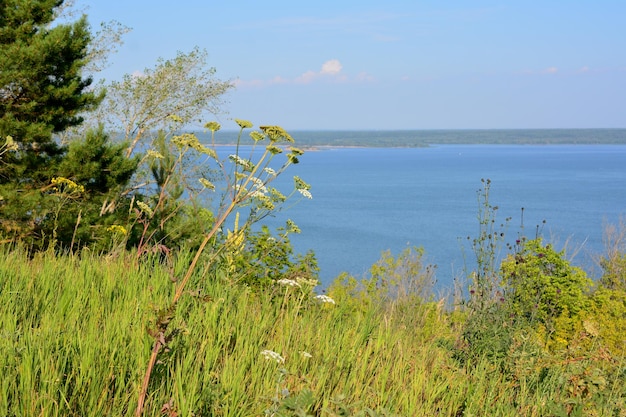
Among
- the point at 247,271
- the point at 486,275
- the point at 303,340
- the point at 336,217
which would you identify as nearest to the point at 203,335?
the point at 303,340

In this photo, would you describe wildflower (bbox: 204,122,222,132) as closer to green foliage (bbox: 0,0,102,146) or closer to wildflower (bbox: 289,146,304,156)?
wildflower (bbox: 289,146,304,156)

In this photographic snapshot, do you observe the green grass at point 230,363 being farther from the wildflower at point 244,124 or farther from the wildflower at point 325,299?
the wildflower at point 244,124

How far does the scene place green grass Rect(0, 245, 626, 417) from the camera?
8.72ft

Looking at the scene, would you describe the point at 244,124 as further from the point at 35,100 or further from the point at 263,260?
the point at 35,100

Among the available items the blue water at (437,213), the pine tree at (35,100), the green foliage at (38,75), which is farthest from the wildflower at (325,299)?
the blue water at (437,213)

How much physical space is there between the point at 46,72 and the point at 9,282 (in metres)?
8.66

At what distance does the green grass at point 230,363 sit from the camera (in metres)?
2.66

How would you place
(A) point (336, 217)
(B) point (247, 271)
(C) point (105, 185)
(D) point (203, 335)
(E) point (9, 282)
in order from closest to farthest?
1. (D) point (203, 335)
2. (E) point (9, 282)
3. (B) point (247, 271)
4. (C) point (105, 185)
5. (A) point (336, 217)

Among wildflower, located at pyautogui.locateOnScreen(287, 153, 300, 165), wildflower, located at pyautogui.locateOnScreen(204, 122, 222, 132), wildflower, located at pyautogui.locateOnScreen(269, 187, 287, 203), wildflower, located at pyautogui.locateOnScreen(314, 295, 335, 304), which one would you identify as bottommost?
wildflower, located at pyautogui.locateOnScreen(314, 295, 335, 304)

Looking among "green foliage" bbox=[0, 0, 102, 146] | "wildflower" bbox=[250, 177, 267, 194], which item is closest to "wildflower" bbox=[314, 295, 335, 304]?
"wildflower" bbox=[250, 177, 267, 194]

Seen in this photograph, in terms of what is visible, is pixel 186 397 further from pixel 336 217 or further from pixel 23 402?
pixel 336 217

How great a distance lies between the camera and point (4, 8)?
11.8 meters

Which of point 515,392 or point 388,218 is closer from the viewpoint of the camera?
point 515,392

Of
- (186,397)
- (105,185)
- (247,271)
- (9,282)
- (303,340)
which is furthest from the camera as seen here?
(105,185)
